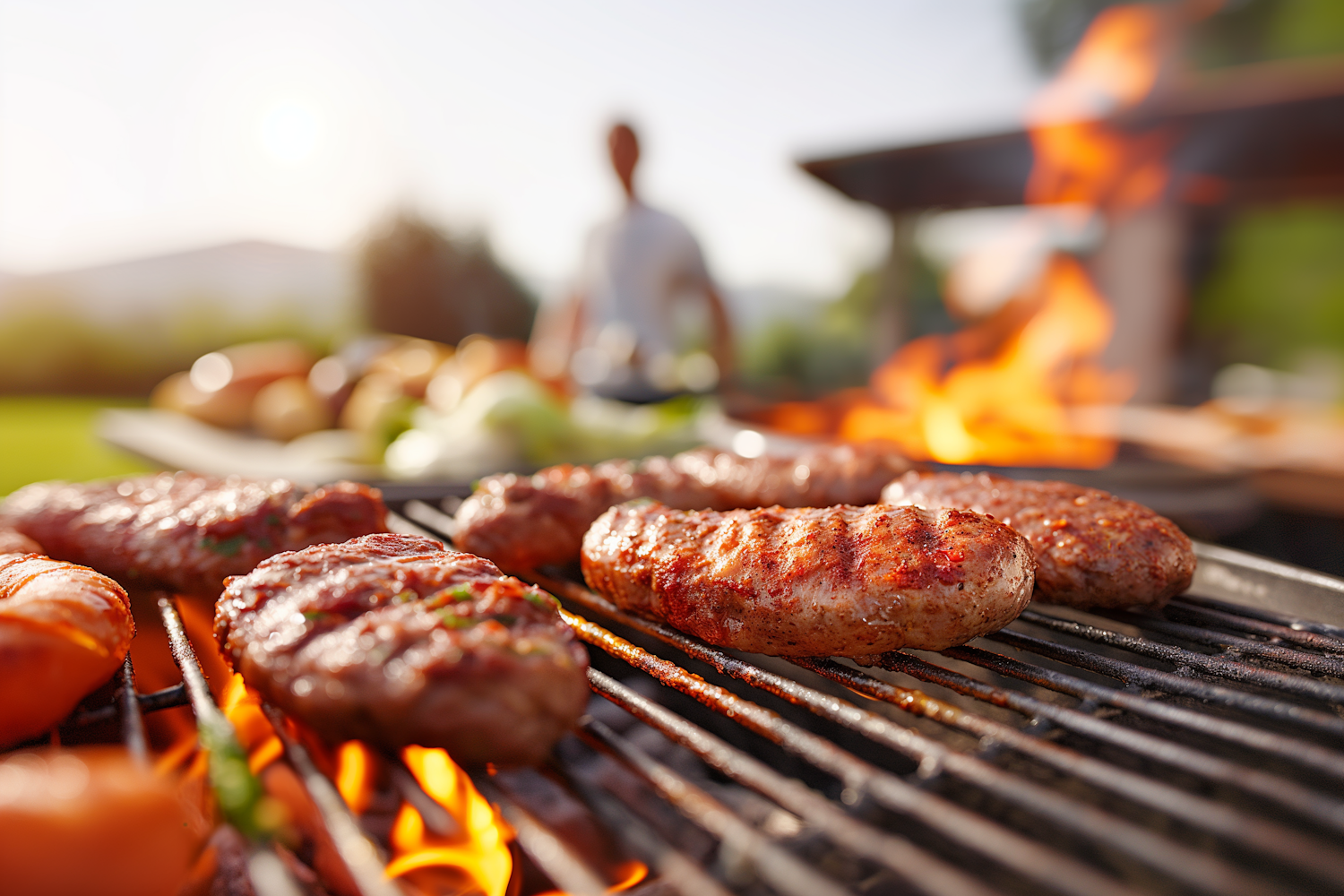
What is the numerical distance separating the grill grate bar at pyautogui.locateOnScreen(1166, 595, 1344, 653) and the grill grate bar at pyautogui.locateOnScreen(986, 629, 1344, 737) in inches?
10.9

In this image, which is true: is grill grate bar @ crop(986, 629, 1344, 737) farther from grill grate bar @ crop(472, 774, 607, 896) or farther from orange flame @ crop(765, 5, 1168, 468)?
orange flame @ crop(765, 5, 1168, 468)

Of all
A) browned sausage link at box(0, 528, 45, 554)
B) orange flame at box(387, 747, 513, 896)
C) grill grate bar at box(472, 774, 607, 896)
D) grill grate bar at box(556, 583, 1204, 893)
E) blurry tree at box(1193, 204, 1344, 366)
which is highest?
blurry tree at box(1193, 204, 1344, 366)

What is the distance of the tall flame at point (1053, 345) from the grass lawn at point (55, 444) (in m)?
6.39

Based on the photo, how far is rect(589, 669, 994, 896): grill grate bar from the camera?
0.89 metres

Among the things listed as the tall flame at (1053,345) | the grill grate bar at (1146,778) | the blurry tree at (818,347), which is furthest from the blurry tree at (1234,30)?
the grill grate bar at (1146,778)

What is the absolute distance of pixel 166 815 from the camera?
0.99m

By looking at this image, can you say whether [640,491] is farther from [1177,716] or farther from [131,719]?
[1177,716]

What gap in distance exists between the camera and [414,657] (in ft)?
3.94

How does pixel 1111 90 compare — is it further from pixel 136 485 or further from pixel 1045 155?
pixel 136 485

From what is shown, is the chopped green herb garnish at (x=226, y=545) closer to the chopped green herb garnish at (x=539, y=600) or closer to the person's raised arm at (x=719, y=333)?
the chopped green herb garnish at (x=539, y=600)

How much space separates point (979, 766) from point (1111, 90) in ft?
22.0

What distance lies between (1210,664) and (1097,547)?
40 centimetres

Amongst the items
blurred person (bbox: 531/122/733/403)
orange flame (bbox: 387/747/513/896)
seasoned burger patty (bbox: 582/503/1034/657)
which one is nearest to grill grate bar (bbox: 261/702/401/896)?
orange flame (bbox: 387/747/513/896)

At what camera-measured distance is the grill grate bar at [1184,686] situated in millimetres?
1228
